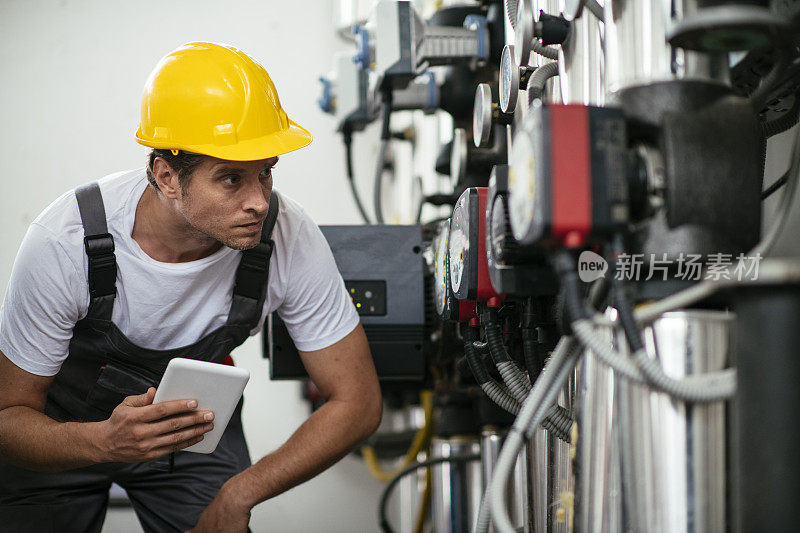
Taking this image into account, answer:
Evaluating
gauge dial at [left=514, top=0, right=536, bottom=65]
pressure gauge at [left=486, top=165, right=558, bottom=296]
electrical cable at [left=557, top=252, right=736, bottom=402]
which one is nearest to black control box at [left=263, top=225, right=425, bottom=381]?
gauge dial at [left=514, top=0, right=536, bottom=65]

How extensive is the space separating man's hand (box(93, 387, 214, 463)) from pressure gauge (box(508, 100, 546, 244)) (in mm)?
624

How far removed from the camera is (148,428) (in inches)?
45.1

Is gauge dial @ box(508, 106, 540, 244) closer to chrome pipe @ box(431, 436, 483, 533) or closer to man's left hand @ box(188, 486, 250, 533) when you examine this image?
man's left hand @ box(188, 486, 250, 533)

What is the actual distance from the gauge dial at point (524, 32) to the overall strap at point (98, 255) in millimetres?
681

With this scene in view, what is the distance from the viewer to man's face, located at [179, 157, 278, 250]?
122 cm

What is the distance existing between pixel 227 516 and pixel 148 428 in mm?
209

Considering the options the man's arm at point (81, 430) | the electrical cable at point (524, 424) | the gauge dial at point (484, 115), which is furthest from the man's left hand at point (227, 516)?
the gauge dial at point (484, 115)

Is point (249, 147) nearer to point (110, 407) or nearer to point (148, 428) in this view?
point (148, 428)

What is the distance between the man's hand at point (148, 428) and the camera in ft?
3.76

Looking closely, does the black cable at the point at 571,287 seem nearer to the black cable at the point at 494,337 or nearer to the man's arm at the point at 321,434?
the black cable at the point at 494,337

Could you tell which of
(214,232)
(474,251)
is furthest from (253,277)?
(474,251)

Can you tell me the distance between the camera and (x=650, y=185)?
71 centimetres

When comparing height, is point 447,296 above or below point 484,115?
below

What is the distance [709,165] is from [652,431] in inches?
9.3
